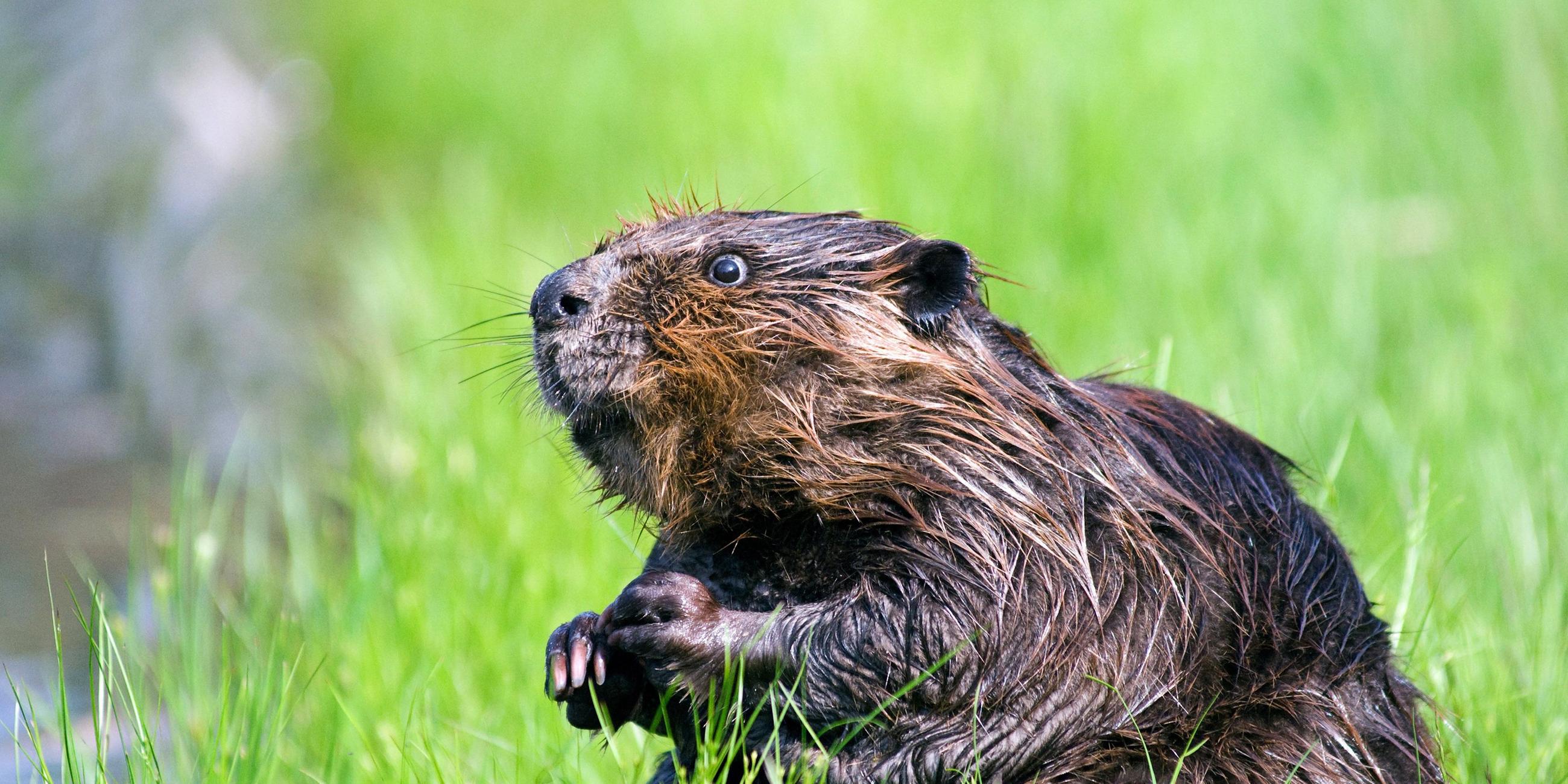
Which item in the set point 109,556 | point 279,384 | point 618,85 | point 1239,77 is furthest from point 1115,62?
point 109,556

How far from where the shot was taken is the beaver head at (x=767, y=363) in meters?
2.53

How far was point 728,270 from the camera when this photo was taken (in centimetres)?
271

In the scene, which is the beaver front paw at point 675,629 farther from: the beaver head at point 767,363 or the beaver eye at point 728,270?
the beaver eye at point 728,270

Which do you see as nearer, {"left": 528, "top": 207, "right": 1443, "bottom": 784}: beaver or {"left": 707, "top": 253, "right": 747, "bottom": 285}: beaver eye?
{"left": 528, "top": 207, "right": 1443, "bottom": 784}: beaver

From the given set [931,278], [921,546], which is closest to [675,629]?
[921,546]

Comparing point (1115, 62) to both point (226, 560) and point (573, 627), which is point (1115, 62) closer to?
point (226, 560)

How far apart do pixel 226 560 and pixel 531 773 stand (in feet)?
8.94

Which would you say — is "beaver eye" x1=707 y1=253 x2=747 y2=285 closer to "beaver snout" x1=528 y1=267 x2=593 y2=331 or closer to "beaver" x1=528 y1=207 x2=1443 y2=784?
"beaver" x1=528 y1=207 x2=1443 y2=784

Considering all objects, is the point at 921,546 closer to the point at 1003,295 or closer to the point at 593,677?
the point at 593,677

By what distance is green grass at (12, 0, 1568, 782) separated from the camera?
3.60 metres

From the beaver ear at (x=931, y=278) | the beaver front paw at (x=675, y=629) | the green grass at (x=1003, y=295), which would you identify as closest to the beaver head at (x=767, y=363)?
the beaver ear at (x=931, y=278)

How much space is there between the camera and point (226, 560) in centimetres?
559

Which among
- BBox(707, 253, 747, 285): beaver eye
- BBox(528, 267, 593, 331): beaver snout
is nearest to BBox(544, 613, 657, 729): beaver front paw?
BBox(528, 267, 593, 331): beaver snout

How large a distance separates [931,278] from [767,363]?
0.30 m
